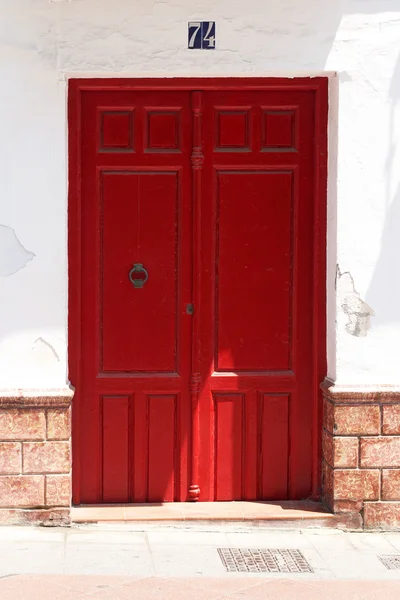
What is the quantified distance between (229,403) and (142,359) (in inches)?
26.0

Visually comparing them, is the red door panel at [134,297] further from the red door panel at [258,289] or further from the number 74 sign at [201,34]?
the number 74 sign at [201,34]

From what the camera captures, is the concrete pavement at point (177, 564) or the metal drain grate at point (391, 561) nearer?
the concrete pavement at point (177, 564)

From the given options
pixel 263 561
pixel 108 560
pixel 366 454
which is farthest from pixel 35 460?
pixel 366 454

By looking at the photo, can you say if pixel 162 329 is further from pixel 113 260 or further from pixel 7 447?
pixel 7 447

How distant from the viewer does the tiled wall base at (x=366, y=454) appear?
674 centimetres

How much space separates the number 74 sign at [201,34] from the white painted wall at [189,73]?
46mm

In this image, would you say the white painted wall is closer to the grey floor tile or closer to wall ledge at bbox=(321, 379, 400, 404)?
wall ledge at bbox=(321, 379, 400, 404)

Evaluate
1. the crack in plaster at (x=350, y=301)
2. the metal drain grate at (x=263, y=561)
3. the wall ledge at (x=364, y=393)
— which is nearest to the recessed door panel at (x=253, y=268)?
the crack in plaster at (x=350, y=301)

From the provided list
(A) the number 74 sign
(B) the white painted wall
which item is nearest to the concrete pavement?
(B) the white painted wall

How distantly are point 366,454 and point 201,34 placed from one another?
9.47 feet

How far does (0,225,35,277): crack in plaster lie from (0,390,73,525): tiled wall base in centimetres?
80

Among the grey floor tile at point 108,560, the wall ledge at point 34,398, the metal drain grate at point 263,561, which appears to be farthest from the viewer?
the wall ledge at point 34,398

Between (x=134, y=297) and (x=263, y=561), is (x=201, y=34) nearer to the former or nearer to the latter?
(x=134, y=297)

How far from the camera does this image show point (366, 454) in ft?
22.2
